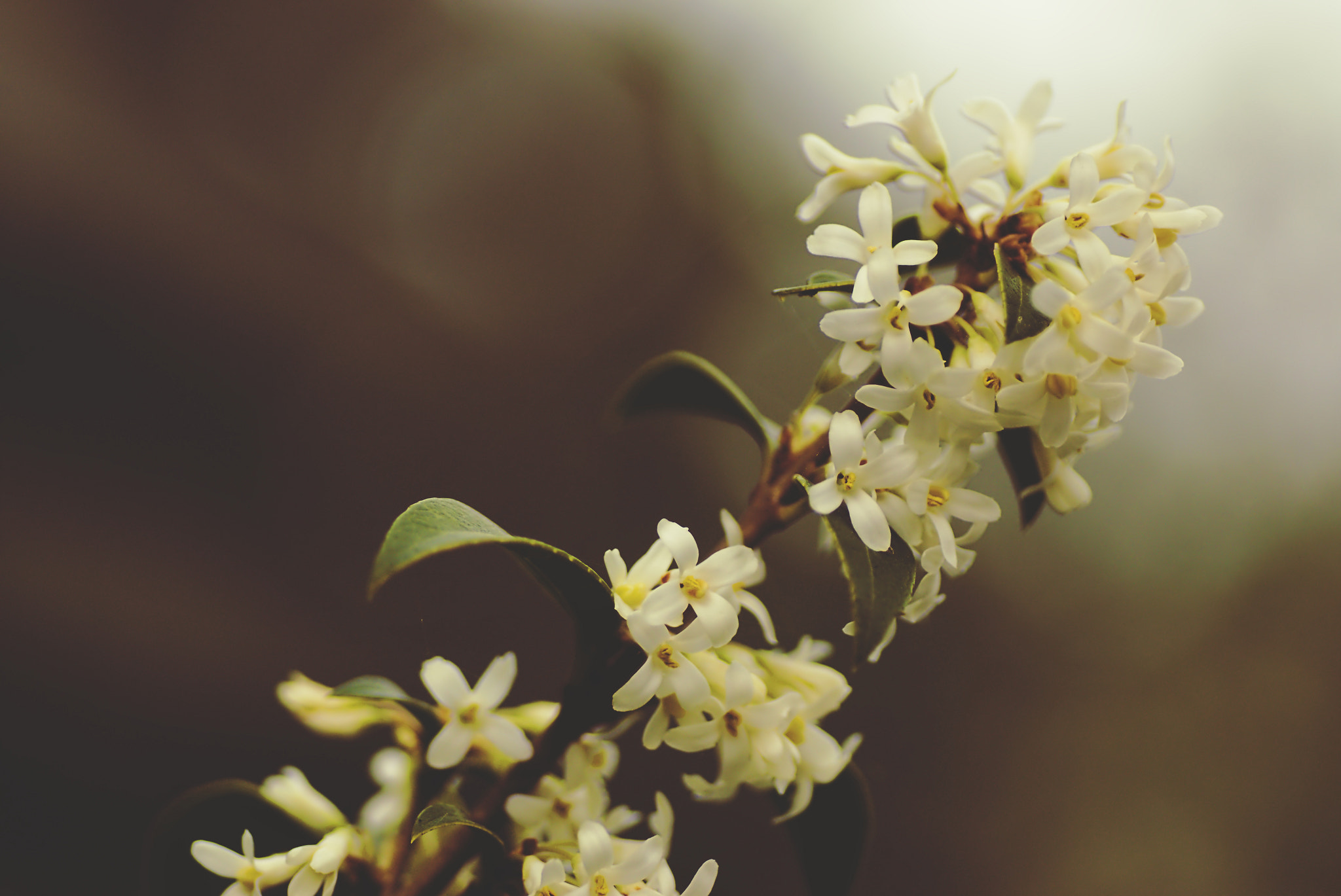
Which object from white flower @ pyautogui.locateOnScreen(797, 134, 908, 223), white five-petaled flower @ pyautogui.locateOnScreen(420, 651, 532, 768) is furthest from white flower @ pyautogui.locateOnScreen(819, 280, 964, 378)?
white five-petaled flower @ pyautogui.locateOnScreen(420, 651, 532, 768)

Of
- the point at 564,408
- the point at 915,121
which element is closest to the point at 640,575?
the point at 915,121

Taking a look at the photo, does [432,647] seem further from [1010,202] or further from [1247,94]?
[1247,94]

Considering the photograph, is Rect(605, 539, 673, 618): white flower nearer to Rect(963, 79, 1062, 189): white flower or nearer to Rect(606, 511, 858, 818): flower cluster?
Rect(606, 511, 858, 818): flower cluster

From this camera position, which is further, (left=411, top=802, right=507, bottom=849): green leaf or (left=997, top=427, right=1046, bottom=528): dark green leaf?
(left=997, top=427, right=1046, bottom=528): dark green leaf

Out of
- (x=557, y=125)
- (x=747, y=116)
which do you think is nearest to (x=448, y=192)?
(x=557, y=125)

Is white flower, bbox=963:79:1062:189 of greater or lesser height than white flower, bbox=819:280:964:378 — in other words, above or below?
above

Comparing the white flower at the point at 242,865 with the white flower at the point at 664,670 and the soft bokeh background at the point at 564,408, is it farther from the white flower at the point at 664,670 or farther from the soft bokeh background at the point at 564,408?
the soft bokeh background at the point at 564,408

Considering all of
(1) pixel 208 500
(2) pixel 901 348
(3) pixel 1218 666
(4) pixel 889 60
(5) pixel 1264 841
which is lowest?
(5) pixel 1264 841
